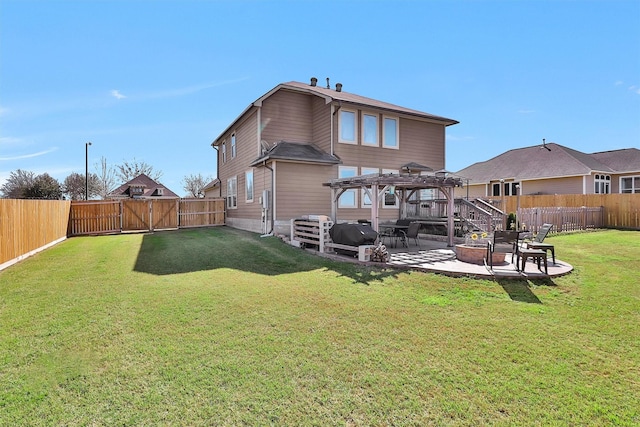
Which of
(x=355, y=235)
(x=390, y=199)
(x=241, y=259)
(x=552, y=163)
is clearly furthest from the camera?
(x=552, y=163)

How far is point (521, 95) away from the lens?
18.0 metres

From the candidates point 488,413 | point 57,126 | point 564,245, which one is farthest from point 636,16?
point 57,126

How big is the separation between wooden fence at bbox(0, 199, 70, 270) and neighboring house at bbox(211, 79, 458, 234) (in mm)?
7398

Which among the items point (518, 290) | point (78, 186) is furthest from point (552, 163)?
point (78, 186)

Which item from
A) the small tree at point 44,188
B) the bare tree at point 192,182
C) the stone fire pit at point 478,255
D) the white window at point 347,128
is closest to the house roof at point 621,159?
the white window at point 347,128

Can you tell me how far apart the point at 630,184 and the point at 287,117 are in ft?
82.9

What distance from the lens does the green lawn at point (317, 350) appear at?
271cm

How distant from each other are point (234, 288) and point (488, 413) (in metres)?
4.66

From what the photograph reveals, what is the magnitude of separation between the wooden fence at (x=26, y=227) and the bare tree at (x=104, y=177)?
32.6 m

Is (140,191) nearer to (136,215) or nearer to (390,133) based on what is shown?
(136,215)

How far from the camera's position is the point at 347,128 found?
1440 centimetres

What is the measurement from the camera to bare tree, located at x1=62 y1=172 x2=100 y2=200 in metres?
39.5

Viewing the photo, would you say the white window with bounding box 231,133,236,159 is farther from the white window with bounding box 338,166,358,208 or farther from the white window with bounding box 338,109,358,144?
the white window with bounding box 338,166,358,208

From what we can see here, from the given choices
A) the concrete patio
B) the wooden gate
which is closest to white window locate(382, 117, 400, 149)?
the concrete patio
